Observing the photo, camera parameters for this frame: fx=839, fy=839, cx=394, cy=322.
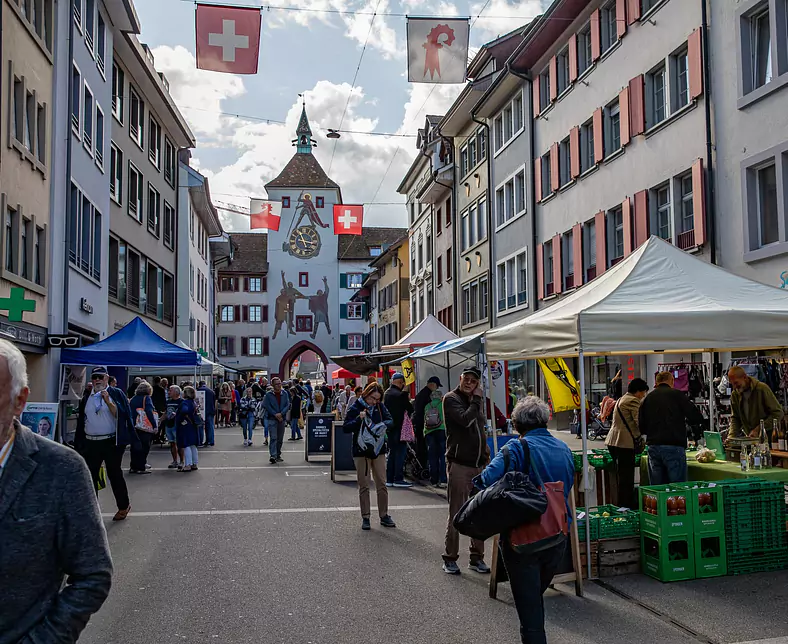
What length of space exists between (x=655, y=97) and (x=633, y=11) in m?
2.25

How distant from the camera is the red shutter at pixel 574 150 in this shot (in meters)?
A: 23.9

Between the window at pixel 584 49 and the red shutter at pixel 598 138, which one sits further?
the window at pixel 584 49

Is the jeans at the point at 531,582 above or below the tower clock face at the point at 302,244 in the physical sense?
below

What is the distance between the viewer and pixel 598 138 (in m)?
22.4

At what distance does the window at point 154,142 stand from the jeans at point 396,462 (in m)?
21.4

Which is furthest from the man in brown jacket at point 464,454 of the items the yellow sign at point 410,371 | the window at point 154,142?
the window at point 154,142

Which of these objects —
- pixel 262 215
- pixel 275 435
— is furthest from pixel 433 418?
pixel 262 215

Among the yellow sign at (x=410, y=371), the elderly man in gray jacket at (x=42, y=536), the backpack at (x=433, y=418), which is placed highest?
the yellow sign at (x=410, y=371)

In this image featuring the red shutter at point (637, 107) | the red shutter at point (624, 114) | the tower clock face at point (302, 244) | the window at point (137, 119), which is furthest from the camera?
the tower clock face at point (302, 244)

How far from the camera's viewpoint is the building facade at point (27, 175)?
15.8 m

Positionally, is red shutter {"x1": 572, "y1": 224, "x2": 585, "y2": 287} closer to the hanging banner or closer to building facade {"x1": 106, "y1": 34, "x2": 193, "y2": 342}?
the hanging banner

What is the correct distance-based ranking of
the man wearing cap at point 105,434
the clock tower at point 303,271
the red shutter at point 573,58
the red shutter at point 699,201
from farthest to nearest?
the clock tower at point 303,271 → the red shutter at point 573,58 → the red shutter at point 699,201 → the man wearing cap at point 105,434

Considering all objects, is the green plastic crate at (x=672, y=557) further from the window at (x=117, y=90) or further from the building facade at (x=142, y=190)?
the window at (x=117, y=90)

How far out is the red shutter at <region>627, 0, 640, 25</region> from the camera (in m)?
19.9
